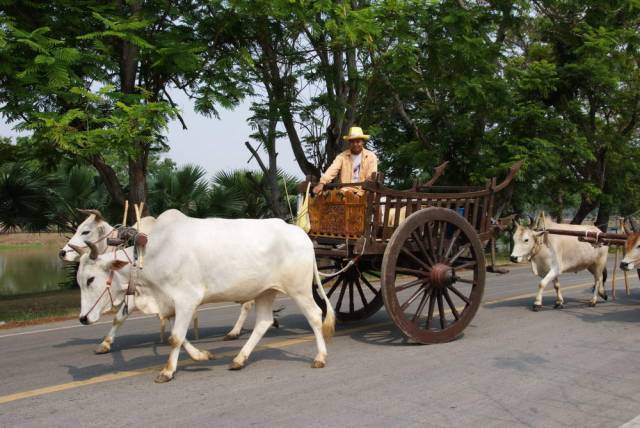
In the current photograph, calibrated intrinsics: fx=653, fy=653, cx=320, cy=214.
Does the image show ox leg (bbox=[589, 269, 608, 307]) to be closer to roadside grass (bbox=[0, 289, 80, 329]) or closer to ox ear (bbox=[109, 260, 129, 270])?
ox ear (bbox=[109, 260, 129, 270])

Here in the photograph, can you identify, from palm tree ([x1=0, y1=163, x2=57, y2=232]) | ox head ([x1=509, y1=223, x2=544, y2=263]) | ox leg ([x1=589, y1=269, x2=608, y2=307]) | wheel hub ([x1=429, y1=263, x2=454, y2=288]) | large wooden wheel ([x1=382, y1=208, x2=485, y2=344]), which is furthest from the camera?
palm tree ([x1=0, y1=163, x2=57, y2=232])

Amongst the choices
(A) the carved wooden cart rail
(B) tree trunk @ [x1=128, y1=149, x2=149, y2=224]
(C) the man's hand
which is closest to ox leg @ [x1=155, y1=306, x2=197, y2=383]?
(A) the carved wooden cart rail

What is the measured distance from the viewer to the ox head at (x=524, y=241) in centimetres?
1041

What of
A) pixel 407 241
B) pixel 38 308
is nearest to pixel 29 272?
pixel 38 308

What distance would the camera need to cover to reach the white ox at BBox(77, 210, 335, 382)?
613 centimetres

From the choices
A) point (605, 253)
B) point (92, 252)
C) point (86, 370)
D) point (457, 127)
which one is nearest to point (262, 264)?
point (92, 252)

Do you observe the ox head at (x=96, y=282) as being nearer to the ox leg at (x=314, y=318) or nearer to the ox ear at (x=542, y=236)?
the ox leg at (x=314, y=318)

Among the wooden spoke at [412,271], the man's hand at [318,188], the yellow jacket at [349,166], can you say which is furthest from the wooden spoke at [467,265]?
the man's hand at [318,188]

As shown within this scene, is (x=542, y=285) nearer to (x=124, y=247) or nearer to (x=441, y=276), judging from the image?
(x=441, y=276)

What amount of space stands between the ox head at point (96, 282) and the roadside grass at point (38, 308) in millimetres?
5190

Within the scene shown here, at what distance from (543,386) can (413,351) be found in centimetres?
169

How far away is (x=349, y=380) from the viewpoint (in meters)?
5.98

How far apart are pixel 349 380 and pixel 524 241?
217 inches

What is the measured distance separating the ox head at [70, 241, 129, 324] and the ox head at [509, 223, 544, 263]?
6.44 meters
